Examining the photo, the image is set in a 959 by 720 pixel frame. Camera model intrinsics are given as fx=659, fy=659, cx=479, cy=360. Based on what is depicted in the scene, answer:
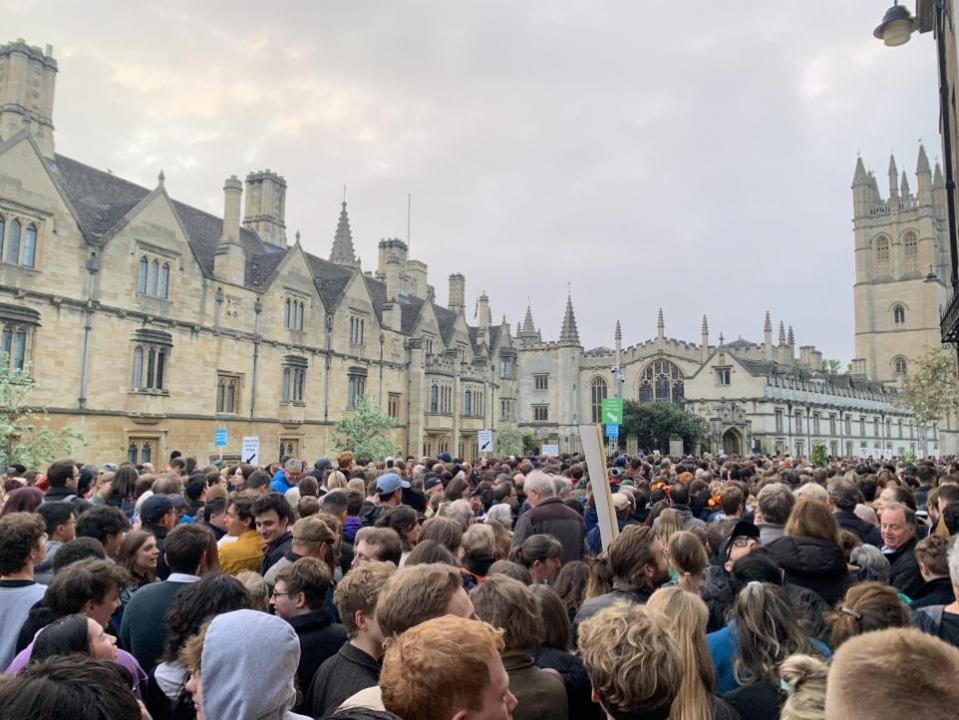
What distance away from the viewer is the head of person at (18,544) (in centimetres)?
398

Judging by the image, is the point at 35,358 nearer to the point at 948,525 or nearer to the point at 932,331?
the point at 948,525

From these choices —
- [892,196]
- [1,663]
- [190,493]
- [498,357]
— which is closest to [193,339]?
[190,493]

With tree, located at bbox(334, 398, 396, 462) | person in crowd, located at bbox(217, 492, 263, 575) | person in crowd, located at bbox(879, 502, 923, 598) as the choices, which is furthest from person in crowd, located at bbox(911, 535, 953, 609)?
tree, located at bbox(334, 398, 396, 462)

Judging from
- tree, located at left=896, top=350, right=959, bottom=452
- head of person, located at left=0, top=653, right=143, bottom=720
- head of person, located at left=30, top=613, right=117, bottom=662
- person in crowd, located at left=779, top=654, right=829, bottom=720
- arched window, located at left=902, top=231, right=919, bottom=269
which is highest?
arched window, located at left=902, top=231, right=919, bottom=269

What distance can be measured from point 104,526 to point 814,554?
5511 millimetres

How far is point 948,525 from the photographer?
5762mm

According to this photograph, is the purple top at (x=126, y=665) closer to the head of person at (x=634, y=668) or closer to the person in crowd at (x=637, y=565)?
the head of person at (x=634, y=668)

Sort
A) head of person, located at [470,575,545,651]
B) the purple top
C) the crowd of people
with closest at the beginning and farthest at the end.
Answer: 1. the crowd of people
2. the purple top
3. head of person, located at [470,575,545,651]

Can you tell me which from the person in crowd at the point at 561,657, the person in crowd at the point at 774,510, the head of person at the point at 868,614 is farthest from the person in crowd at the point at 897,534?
the person in crowd at the point at 561,657

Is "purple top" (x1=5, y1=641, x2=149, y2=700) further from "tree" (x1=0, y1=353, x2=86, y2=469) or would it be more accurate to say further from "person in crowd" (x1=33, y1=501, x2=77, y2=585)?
"tree" (x1=0, y1=353, x2=86, y2=469)

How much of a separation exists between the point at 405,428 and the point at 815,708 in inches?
1385

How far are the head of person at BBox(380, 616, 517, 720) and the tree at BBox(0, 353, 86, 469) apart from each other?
17.3 metres

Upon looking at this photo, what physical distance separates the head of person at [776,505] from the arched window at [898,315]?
8987 cm

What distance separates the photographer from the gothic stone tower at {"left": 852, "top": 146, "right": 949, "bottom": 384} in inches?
3118
